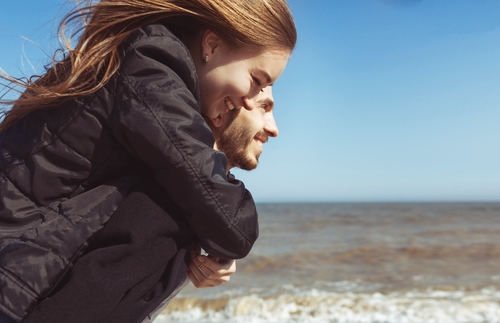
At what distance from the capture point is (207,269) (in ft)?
5.06

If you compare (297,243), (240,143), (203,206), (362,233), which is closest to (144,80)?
(203,206)

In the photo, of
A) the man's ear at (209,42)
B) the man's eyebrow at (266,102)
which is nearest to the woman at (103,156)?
the man's ear at (209,42)

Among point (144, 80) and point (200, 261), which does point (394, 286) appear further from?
point (144, 80)

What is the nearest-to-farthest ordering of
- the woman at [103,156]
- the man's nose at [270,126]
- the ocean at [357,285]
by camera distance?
the woman at [103,156] < the man's nose at [270,126] < the ocean at [357,285]

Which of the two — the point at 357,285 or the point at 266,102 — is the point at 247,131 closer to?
the point at 266,102

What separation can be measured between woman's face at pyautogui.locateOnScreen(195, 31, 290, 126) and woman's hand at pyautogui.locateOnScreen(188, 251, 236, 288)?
1.79 ft

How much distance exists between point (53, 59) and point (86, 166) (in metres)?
0.48

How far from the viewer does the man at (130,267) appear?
1.25 m

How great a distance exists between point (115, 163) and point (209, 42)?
22.5 inches

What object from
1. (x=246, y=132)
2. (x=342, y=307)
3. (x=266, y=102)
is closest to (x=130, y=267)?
(x=246, y=132)

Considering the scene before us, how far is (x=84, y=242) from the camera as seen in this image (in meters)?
1.27

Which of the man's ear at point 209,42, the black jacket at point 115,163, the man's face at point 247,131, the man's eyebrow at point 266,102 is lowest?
the black jacket at point 115,163

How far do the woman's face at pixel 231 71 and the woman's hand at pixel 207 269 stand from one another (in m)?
0.54

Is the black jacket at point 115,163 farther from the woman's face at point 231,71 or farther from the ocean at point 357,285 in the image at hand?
the ocean at point 357,285
